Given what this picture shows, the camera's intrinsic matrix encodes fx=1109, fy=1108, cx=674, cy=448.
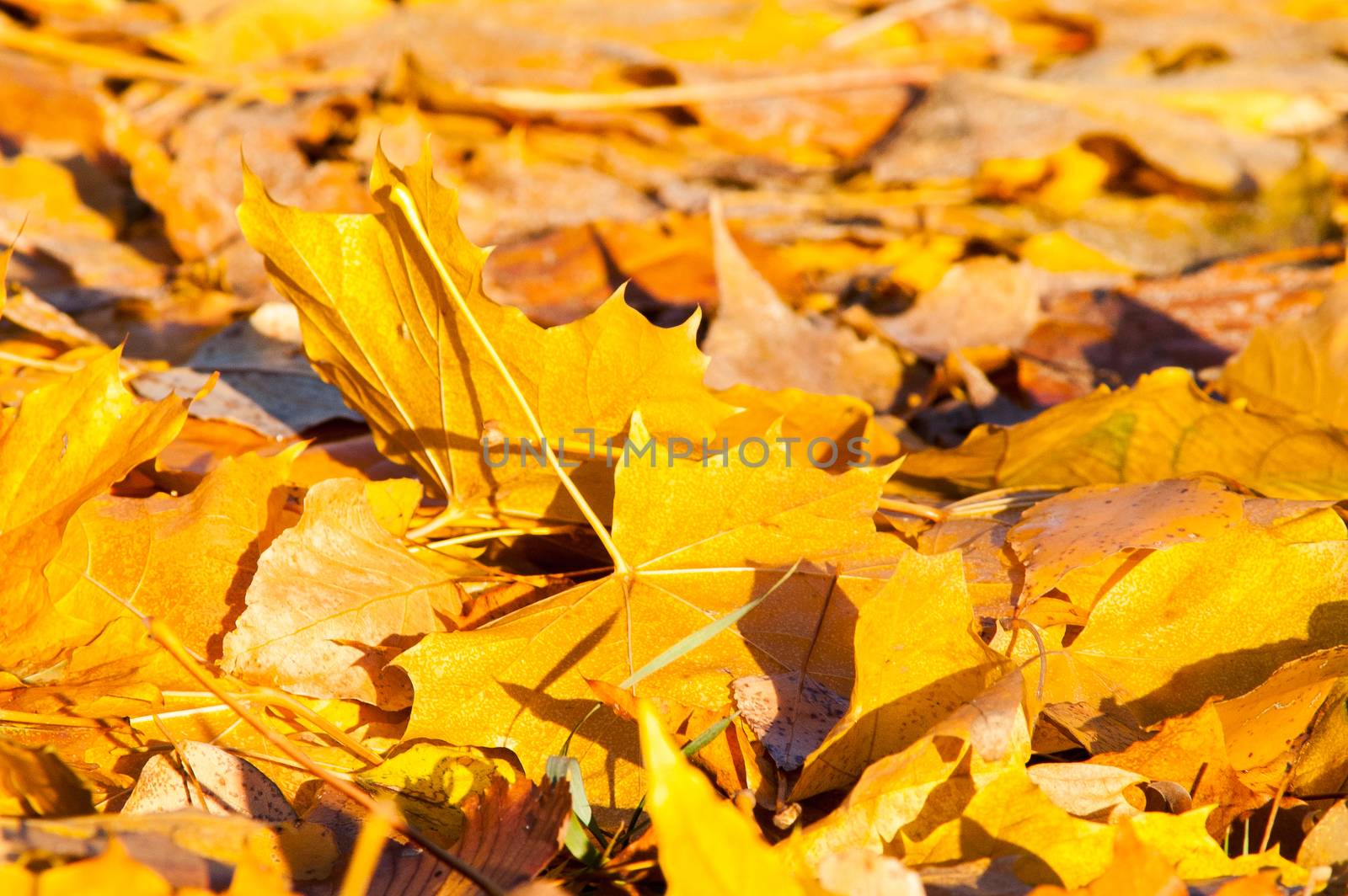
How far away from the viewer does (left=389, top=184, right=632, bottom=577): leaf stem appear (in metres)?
0.76

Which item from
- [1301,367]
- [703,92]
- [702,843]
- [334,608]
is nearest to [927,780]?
[702,843]

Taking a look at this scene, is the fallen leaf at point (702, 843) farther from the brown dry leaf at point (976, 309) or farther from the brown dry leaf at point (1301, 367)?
the brown dry leaf at point (976, 309)

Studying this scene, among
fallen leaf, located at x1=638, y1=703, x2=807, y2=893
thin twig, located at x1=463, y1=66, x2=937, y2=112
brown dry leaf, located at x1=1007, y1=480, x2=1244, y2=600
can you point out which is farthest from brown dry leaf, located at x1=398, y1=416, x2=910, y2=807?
thin twig, located at x1=463, y1=66, x2=937, y2=112

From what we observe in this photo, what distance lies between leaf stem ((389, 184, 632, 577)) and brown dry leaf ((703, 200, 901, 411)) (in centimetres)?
52

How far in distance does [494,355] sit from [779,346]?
657 mm

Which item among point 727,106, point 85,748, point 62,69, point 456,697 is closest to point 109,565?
point 85,748

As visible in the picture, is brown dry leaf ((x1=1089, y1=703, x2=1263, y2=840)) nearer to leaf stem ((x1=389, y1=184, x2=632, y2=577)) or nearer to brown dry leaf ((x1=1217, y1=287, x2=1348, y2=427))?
leaf stem ((x1=389, y1=184, x2=632, y2=577))

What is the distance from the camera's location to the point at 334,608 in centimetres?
78

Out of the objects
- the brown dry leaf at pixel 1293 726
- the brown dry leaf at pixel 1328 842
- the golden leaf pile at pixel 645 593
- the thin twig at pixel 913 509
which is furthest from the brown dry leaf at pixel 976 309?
the brown dry leaf at pixel 1328 842

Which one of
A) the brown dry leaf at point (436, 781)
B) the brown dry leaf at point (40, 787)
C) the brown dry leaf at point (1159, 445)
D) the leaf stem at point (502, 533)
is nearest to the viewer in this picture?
the brown dry leaf at point (40, 787)

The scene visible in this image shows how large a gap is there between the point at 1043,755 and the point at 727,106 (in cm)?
167

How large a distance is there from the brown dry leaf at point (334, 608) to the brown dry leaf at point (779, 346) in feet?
2.01

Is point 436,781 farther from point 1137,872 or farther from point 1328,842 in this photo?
point 1328,842

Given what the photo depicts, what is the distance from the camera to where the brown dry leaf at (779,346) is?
4.53 feet
